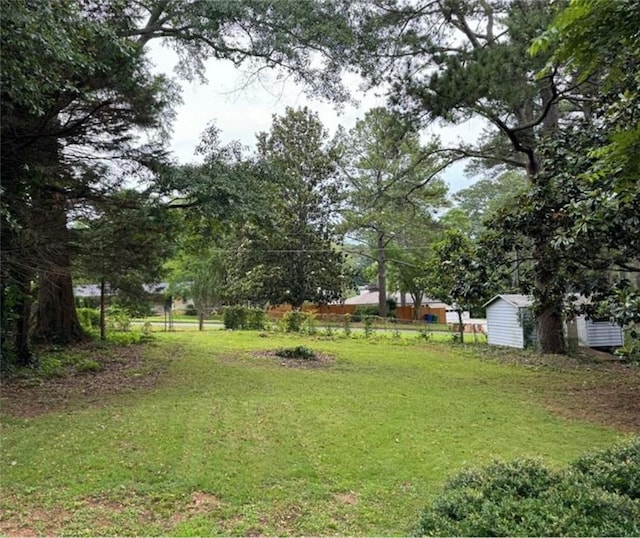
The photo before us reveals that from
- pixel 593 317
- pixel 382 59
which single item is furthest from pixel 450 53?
pixel 593 317

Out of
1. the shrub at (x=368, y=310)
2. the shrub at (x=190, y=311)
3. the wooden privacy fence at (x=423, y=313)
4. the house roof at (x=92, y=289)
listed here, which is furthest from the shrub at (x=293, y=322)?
the shrub at (x=190, y=311)

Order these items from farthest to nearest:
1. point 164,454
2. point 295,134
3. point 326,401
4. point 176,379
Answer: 1. point 295,134
2. point 176,379
3. point 326,401
4. point 164,454

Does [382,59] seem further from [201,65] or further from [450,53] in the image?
[201,65]

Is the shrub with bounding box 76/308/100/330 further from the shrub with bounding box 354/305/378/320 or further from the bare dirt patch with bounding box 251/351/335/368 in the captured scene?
the shrub with bounding box 354/305/378/320

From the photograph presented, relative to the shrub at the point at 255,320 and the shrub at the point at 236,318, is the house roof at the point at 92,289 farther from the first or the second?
the shrub at the point at 255,320

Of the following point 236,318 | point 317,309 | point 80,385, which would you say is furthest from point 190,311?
point 80,385

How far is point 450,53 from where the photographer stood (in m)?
7.70

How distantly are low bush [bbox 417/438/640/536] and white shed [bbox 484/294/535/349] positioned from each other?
33.9 feet

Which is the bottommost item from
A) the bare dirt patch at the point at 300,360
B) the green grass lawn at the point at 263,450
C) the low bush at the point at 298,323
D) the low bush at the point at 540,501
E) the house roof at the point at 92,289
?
the green grass lawn at the point at 263,450

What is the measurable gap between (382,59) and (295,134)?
57.1 ft

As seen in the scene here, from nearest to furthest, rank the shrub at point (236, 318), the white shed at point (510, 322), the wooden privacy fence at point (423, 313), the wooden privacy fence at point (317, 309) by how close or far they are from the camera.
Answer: the white shed at point (510, 322) → the shrub at point (236, 318) → the wooden privacy fence at point (317, 309) → the wooden privacy fence at point (423, 313)

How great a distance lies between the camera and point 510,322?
13242 millimetres

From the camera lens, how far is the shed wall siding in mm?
12930

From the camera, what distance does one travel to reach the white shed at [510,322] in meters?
12.6
